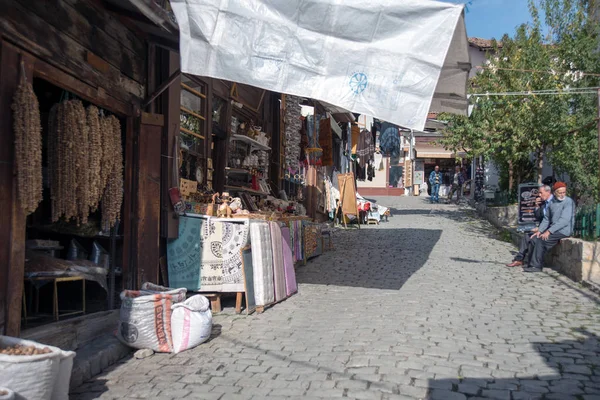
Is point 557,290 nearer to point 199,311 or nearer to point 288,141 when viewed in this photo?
point 199,311

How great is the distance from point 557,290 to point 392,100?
4.94m

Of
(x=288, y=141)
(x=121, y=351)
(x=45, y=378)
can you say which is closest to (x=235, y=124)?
(x=288, y=141)

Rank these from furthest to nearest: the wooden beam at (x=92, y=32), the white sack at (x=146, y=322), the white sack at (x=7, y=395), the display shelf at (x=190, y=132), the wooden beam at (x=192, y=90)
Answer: the wooden beam at (x=192, y=90), the display shelf at (x=190, y=132), the white sack at (x=146, y=322), the wooden beam at (x=92, y=32), the white sack at (x=7, y=395)

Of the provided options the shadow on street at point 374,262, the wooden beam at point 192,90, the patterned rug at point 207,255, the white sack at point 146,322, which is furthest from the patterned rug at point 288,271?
the white sack at point 146,322

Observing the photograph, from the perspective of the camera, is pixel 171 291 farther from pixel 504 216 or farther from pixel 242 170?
pixel 504 216

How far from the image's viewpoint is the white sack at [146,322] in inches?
200

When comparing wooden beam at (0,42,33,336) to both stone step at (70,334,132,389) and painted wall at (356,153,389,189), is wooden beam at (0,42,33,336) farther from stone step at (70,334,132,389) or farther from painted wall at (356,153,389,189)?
painted wall at (356,153,389,189)

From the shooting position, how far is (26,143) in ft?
13.6

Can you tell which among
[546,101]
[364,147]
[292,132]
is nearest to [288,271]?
[292,132]

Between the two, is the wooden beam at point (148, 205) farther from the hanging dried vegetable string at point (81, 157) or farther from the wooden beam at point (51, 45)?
the hanging dried vegetable string at point (81, 157)

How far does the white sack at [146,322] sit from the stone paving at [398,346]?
156mm

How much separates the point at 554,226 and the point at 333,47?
6261 millimetres

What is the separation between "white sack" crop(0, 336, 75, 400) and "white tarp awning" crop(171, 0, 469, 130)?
9.42 feet

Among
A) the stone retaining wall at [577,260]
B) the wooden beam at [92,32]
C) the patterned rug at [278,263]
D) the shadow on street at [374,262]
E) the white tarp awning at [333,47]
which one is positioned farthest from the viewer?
the shadow on street at [374,262]
